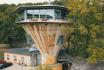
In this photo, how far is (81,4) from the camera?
43.4 meters

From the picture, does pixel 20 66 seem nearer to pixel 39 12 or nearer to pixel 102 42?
pixel 39 12

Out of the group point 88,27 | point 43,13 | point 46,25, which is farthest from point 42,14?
point 88,27

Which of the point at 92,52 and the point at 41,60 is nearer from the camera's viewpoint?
the point at 92,52

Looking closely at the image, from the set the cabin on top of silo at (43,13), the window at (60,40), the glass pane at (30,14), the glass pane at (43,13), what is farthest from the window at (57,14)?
the glass pane at (30,14)

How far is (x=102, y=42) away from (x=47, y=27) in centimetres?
855

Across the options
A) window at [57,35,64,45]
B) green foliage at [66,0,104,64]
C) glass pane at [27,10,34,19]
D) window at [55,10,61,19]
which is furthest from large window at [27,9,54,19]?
window at [57,35,64,45]

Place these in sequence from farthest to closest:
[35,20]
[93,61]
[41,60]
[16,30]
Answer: [16,30] < [41,60] < [35,20] < [93,61]

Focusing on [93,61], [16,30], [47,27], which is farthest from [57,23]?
[16,30]

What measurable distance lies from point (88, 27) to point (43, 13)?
701 cm

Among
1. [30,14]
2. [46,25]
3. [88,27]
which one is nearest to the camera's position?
[88,27]

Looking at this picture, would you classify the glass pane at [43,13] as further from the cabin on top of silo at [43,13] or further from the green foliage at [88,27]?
the green foliage at [88,27]

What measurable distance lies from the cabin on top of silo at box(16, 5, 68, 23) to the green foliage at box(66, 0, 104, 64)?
1715mm

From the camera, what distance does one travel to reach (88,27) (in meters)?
43.2

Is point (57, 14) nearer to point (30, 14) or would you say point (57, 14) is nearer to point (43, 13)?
point (43, 13)
